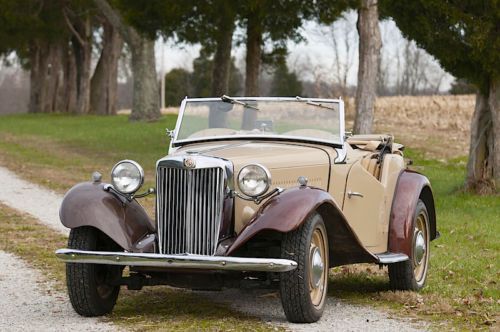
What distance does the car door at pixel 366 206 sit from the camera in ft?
25.8

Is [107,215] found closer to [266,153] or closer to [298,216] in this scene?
[266,153]

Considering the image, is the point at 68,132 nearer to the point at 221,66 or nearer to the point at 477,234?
the point at 221,66

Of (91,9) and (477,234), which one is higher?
(91,9)

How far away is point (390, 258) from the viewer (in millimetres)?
7945

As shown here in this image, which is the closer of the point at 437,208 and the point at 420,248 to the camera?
the point at 420,248

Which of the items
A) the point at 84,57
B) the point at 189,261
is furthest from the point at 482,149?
the point at 84,57

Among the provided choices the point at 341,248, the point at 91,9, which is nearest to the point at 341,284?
the point at 341,248

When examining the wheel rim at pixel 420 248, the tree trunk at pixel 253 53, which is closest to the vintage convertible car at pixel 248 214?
the wheel rim at pixel 420 248

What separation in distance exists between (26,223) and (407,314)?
6860 millimetres

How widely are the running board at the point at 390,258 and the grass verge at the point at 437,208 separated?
0.31m

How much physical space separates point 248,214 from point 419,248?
213 cm

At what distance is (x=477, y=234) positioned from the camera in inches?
490

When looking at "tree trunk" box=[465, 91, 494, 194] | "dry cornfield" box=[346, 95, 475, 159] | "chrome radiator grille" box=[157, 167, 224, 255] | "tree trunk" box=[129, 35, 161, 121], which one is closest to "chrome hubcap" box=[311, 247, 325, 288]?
"chrome radiator grille" box=[157, 167, 224, 255]

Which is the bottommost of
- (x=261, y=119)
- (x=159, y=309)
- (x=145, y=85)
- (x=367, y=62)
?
(x=159, y=309)
